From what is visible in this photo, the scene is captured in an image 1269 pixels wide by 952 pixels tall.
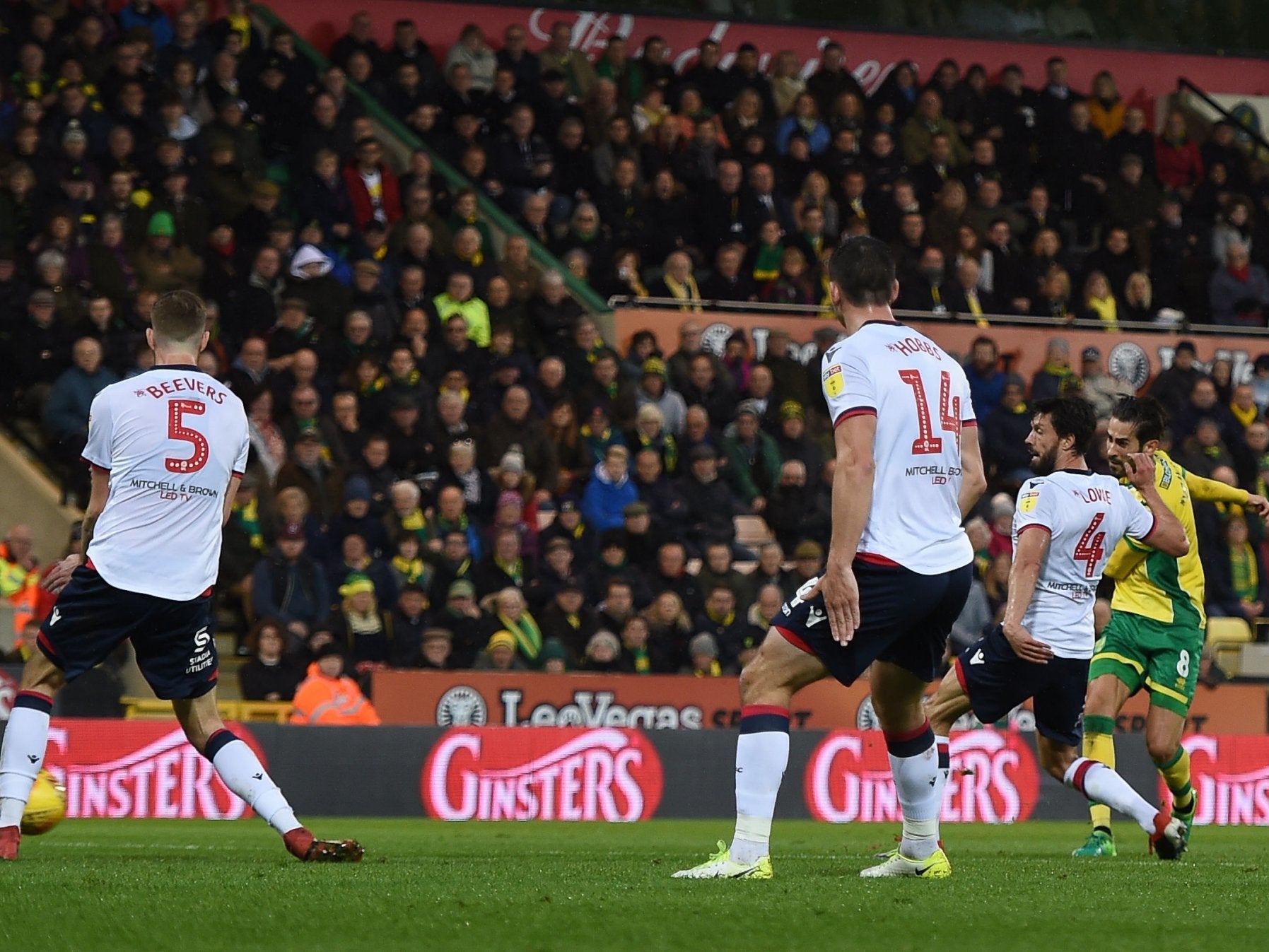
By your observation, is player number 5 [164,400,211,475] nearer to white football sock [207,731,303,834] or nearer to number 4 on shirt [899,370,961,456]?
white football sock [207,731,303,834]

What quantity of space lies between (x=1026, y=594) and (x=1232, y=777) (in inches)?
308

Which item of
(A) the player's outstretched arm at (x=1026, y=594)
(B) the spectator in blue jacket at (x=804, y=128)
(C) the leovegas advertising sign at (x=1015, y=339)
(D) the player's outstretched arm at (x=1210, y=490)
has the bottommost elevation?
(A) the player's outstretched arm at (x=1026, y=594)

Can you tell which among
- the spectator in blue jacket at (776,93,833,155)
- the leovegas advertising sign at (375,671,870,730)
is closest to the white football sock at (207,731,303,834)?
the leovegas advertising sign at (375,671,870,730)

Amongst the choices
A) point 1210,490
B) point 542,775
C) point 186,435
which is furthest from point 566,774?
point 186,435

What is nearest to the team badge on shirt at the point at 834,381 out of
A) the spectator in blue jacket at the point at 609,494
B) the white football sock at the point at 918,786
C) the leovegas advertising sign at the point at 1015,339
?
the white football sock at the point at 918,786

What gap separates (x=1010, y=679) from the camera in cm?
998

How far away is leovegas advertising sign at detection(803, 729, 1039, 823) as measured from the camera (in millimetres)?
15953

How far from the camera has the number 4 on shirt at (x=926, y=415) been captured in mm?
7277

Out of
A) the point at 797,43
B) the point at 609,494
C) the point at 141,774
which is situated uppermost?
the point at 797,43

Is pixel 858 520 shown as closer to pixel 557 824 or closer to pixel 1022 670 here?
pixel 1022 670

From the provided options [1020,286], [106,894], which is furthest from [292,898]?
[1020,286]

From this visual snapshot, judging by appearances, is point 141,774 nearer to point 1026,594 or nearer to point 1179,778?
point 1026,594

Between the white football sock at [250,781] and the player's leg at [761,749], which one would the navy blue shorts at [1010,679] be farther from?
the white football sock at [250,781]

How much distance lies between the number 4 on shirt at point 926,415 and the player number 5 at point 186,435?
2755 millimetres
